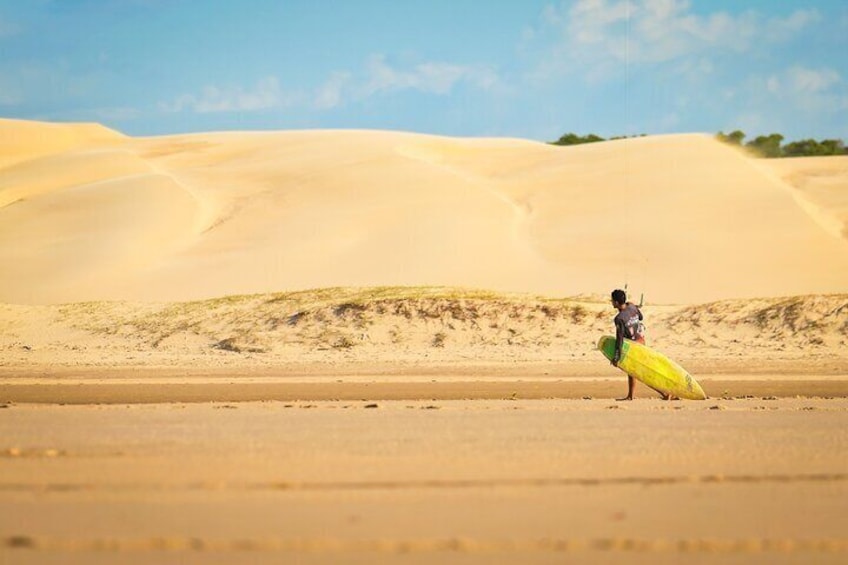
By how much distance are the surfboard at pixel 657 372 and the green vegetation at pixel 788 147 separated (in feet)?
213

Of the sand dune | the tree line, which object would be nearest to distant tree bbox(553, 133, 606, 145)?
the tree line

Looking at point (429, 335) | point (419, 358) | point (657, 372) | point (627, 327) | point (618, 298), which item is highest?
point (618, 298)

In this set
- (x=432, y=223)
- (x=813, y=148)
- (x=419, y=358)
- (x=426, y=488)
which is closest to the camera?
(x=426, y=488)

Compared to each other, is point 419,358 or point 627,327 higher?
point 627,327

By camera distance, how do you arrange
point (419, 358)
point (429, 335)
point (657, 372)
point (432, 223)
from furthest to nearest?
point (432, 223)
point (429, 335)
point (419, 358)
point (657, 372)

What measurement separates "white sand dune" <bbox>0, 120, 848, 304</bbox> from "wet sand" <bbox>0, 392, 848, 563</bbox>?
22.5 meters

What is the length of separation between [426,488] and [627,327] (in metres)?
6.78

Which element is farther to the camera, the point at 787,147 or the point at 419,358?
the point at 787,147

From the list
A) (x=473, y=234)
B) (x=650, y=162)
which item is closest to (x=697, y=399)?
(x=473, y=234)

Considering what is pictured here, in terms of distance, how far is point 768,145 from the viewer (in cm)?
8181

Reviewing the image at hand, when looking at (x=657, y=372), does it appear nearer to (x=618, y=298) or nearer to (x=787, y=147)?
(x=618, y=298)

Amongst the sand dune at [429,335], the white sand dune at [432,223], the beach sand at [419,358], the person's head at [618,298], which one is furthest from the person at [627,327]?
the white sand dune at [432,223]

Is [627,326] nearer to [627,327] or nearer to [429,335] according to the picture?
[627,327]

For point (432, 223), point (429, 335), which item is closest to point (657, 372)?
point (429, 335)
